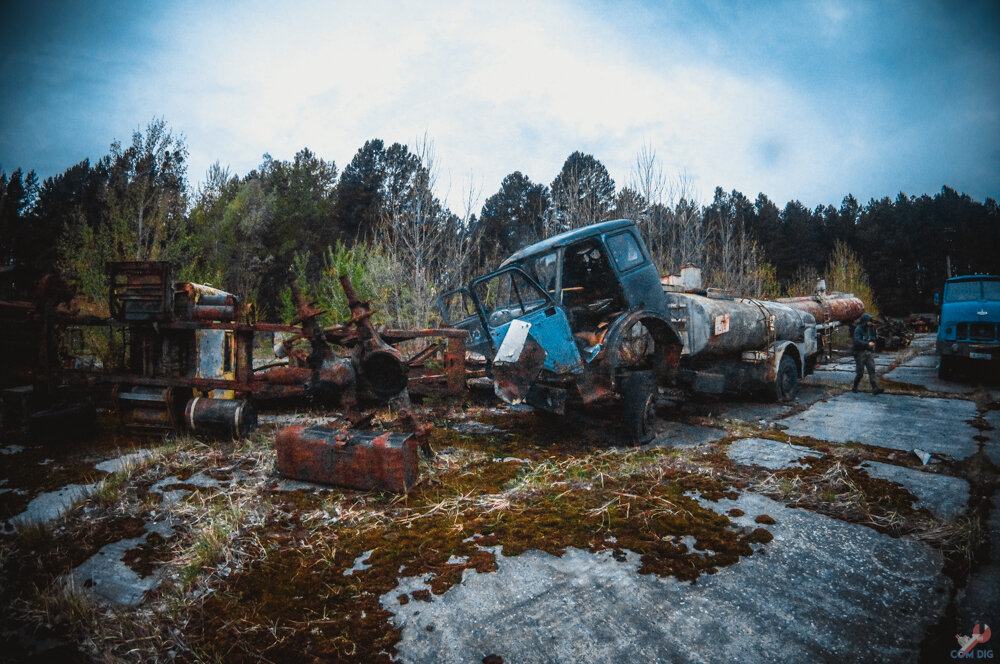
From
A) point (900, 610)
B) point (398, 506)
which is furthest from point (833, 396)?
point (398, 506)

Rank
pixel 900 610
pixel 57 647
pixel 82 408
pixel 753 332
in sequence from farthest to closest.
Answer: pixel 753 332 → pixel 82 408 → pixel 900 610 → pixel 57 647

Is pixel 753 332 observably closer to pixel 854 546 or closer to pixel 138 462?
pixel 854 546

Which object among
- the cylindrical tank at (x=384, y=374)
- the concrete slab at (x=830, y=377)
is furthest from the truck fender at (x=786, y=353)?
the cylindrical tank at (x=384, y=374)

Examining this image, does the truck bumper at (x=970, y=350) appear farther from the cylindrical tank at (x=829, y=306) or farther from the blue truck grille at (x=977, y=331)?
the cylindrical tank at (x=829, y=306)

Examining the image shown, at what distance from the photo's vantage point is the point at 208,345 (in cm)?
536

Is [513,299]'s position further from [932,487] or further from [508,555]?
[932,487]

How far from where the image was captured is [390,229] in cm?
2280

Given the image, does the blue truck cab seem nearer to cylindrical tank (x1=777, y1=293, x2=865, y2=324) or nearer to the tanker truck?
cylindrical tank (x1=777, y1=293, x2=865, y2=324)

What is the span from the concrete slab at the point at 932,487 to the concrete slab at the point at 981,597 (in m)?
0.61

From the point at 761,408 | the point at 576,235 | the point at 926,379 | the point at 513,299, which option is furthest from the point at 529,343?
the point at 926,379

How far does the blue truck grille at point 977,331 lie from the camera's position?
9453mm

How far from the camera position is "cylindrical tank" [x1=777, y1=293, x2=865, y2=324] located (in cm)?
1046

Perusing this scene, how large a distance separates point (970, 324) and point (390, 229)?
69.6 ft

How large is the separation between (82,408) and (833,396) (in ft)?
37.1
